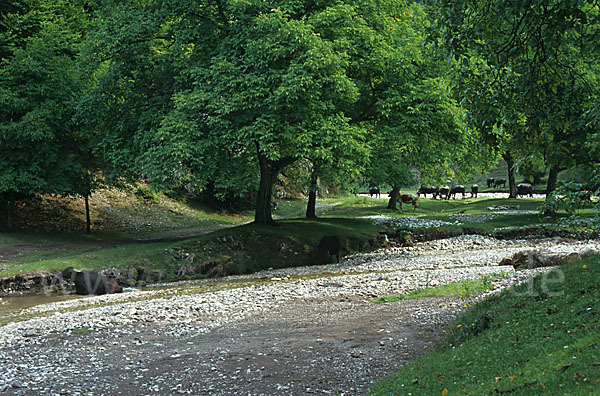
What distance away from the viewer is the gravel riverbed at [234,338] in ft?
31.8

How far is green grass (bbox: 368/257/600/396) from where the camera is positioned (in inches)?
259

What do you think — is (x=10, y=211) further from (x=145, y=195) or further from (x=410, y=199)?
(x=410, y=199)

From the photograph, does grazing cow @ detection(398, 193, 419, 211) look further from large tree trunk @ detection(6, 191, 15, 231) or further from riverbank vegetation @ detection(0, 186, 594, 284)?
large tree trunk @ detection(6, 191, 15, 231)

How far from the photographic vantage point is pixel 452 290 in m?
15.6

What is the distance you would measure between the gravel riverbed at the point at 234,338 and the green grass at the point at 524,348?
1.07 metres

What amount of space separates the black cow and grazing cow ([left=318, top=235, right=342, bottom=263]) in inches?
453

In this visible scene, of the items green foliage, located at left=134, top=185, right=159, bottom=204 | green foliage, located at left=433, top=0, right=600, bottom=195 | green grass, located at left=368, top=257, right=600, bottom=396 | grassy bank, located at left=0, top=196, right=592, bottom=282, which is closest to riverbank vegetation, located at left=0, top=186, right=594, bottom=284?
grassy bank, located at left=0, top=196, right=592, bottom=282

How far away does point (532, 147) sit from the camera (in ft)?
30.9

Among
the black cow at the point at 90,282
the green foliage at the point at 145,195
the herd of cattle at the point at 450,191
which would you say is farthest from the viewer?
the herd of cattle at the point at 450,191

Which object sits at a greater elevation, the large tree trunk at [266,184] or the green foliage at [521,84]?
the green foliage at [521,84]

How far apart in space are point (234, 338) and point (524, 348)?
268 inches

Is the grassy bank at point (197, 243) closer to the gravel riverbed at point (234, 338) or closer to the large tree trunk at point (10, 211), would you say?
the large tree trunk at point (10, 211)

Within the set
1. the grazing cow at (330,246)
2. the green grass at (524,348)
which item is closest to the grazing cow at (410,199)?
the grazing cow at (330,246)

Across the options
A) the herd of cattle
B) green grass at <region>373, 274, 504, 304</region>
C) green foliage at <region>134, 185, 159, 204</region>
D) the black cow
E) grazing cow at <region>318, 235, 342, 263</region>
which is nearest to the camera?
green grass at <region>373, 274, 504, 304</region>
